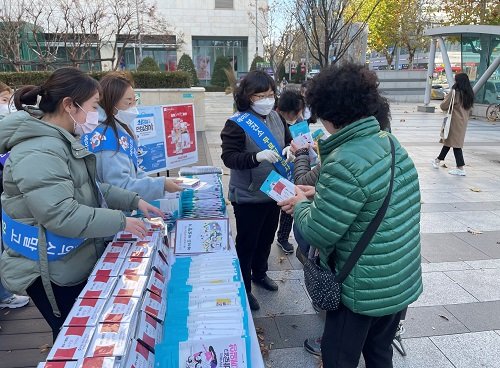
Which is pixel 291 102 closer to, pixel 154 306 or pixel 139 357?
pixel 154 306

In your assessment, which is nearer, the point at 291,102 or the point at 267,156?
the point at 267,156

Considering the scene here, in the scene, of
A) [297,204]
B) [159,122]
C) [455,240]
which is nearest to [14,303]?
[159,122]

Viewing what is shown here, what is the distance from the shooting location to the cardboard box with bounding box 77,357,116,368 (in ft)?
4.13

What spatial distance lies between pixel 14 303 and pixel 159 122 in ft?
7.55

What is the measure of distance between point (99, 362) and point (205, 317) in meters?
0.55

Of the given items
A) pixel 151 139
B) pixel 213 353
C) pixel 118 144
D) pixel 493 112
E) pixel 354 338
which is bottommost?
pixel 493 112

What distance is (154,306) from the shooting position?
1737 millimetres

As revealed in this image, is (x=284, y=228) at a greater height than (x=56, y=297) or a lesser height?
lesser

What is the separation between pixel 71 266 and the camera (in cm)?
185

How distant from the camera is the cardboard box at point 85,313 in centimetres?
146

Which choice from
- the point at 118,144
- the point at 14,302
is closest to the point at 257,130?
the point at 118,144

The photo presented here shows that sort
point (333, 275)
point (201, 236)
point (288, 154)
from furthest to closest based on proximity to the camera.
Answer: point (288, 154) → point (201, 236) → point (333, 275)

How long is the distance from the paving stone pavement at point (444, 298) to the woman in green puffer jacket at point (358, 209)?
1.07 meters

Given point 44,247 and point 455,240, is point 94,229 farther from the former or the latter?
point 455,240
